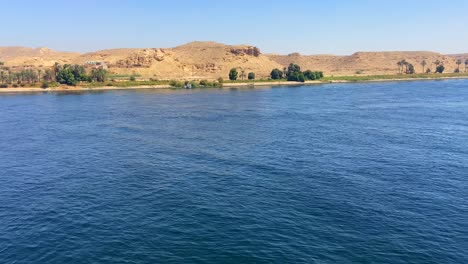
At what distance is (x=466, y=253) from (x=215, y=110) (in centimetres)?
9284

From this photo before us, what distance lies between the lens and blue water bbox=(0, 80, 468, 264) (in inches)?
1251

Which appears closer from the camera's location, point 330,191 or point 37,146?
point 330,191

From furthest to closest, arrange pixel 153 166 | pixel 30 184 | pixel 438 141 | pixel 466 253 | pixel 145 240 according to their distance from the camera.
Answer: pixel 438 141 → pixel 153 166 → pixel 30 184 → pixel 145 240 → pixel 466 253

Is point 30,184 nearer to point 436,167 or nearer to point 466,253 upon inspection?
point 466,253

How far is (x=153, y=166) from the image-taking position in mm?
55531

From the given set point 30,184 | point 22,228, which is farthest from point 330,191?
point 30,184

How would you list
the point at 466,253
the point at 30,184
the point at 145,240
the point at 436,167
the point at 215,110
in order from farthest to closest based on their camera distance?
the point at 215,110 → the point at 436,167 → the point at 30,184 → the point at 145,240 → the point at 466,253

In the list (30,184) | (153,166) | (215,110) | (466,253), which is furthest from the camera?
(215,110)

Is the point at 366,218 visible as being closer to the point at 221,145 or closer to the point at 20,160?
the point at 221,145

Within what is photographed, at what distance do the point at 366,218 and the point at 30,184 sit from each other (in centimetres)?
4004

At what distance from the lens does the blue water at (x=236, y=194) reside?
104 ft

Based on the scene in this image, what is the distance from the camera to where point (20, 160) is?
5922cm

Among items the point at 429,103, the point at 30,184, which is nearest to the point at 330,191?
the point at 30,184

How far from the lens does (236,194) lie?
4375 centimetres
